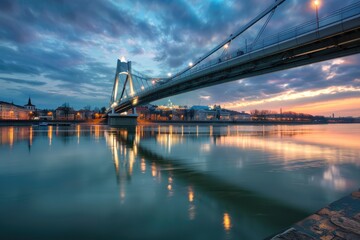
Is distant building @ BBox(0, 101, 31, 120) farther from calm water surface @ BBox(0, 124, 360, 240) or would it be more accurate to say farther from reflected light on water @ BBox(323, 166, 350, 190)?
reflected light on water @ BBox(323, 166, 350, 190)

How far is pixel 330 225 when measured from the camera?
393 cm

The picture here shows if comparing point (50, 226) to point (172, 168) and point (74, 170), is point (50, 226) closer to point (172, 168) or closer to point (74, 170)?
point (74, 170)

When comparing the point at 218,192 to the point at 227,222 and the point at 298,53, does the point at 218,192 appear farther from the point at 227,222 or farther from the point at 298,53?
the point at 298,53

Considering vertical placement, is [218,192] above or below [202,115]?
below

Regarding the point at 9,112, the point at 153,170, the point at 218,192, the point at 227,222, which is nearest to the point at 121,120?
the point at 153,170

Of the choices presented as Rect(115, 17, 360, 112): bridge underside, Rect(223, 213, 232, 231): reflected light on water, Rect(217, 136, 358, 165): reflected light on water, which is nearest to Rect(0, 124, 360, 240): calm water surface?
Rect(223, 213, 232, 231): reflected light on water

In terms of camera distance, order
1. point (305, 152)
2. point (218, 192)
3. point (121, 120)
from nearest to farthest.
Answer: point (218, 192) < point (305, 152) < point (121, 120)

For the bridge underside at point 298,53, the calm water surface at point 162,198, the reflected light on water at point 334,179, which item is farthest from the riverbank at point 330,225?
the bridge underside at point 298,53

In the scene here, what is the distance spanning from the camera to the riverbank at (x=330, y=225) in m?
3.50

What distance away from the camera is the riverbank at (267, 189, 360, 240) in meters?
3.50

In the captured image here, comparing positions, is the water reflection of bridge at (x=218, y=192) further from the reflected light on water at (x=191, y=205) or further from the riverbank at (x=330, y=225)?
the riverbank at (x=330, y=225)

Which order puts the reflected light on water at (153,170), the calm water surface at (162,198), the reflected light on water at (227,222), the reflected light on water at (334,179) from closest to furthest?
the calm water surface at (162,198), the reflected light on water at (227,222), the reflected light on water at (334,179), the reflected light on water at (153,170)

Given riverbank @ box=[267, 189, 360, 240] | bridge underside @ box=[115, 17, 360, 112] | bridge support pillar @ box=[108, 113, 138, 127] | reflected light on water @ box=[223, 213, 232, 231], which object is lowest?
reflected light on water @ box=[223, 213, 232, 231]

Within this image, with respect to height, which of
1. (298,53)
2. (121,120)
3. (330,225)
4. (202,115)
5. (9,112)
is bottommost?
(330,225)
